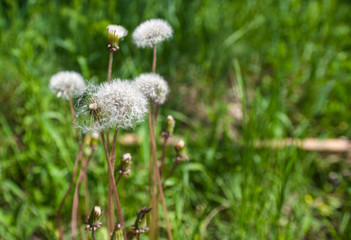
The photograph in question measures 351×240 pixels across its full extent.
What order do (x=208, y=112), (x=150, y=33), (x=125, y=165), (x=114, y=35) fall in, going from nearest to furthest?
(x=114, y=35), (x=125, y=165), (x=150, y=33), (x=208, y=112)

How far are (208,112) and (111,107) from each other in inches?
61.7

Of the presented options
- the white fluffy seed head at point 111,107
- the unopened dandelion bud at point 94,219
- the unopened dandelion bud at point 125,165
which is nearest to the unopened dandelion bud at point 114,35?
the white fluffy seed head at point 111,107

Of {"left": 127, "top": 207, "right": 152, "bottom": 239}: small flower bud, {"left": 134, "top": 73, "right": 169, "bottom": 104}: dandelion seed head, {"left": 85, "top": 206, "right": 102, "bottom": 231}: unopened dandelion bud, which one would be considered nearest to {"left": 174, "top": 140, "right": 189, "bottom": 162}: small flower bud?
{"left": 134, "top": 73, "right": 169, "bottom": 104}: dandelion seed head

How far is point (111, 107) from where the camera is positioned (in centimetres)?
99

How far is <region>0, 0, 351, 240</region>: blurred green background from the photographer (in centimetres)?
192

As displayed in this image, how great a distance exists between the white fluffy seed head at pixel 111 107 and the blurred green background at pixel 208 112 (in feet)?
2.14

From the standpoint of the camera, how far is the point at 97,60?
2.71 meters

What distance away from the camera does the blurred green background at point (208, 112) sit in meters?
1.92

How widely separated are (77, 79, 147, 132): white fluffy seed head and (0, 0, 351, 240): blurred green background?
652 mm

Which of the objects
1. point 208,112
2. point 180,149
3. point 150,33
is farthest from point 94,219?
point 208,112

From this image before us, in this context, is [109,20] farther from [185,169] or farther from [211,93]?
[185,169]

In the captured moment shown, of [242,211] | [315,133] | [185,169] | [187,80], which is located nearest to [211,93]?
[187,80]

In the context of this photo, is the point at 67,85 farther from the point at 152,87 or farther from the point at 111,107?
the point at 111,107

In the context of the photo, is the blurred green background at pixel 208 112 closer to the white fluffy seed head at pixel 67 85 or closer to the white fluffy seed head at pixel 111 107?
the white fluffy seed head at pixel 67 85
